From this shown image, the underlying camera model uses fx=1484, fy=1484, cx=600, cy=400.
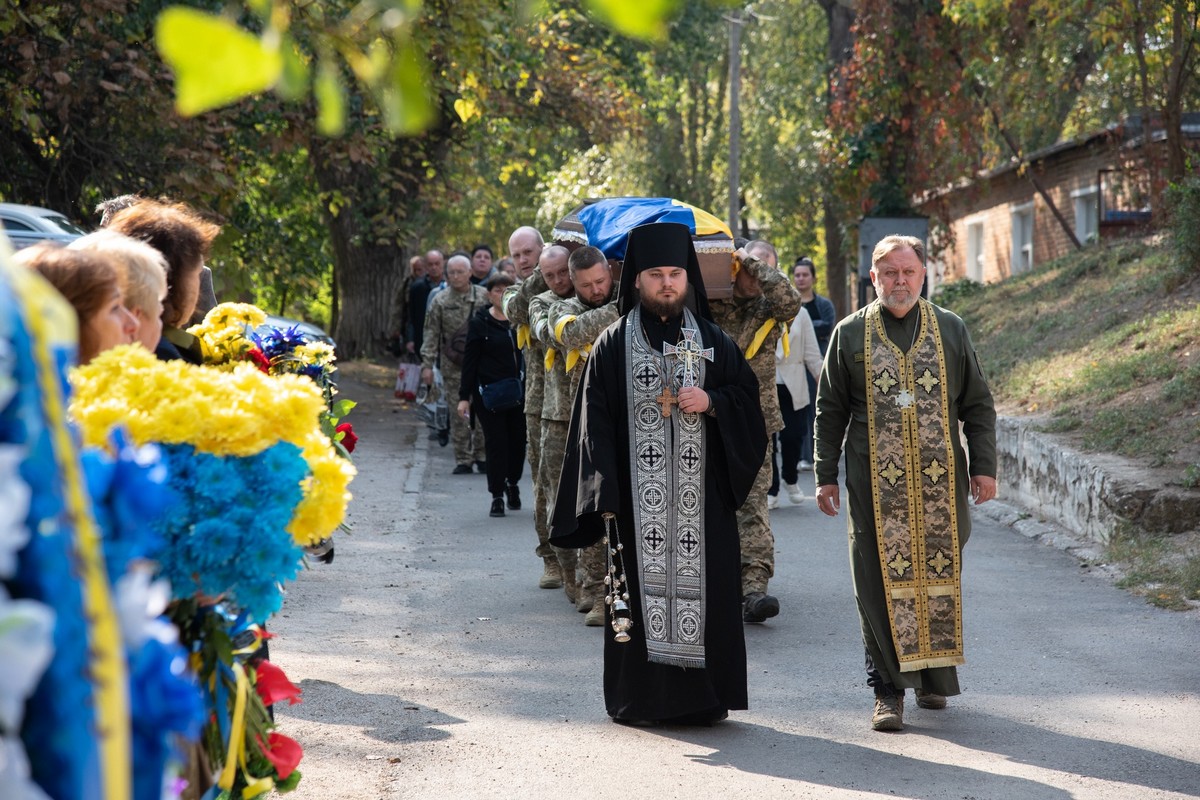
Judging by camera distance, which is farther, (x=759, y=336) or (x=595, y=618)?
(x=759, y=336)

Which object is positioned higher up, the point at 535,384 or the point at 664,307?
the point at 664,307

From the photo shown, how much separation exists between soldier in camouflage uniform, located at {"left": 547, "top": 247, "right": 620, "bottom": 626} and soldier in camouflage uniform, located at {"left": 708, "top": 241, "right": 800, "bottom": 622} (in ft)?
2.01

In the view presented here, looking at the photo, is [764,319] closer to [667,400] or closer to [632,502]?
[667,400]

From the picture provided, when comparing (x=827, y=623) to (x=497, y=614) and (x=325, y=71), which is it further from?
(x=325, y=71)

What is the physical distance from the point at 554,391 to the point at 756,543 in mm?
1407

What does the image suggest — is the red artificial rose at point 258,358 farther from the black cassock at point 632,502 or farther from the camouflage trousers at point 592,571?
the camouflage trousers at point 592,571

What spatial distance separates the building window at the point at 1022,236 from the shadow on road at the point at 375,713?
24733mm

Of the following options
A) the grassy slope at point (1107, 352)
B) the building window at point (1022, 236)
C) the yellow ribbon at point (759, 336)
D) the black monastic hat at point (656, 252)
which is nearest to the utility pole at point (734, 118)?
the building window at point (1022, 236)

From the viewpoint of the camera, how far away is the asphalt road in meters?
5.22

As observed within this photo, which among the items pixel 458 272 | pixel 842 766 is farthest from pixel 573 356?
pixel 458 272

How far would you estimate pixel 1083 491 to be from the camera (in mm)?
10461

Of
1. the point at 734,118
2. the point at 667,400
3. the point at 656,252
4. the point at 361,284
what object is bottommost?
the point at 667,400

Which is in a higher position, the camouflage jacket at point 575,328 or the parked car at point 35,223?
the parked car at point 35,223

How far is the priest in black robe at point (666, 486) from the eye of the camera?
5984 mm
